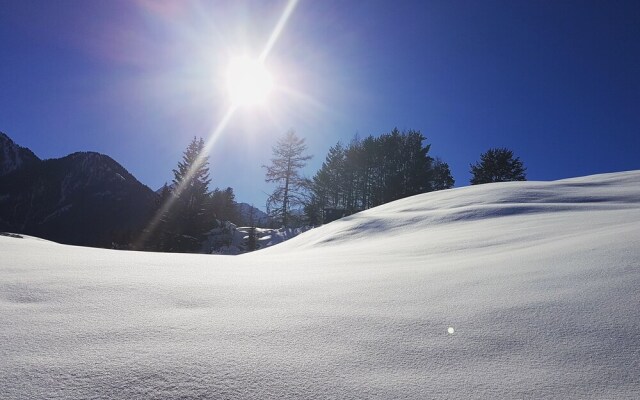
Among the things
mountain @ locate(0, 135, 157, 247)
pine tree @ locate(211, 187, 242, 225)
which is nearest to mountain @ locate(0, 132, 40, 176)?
mountain @ locate(0, 135, 157, 247)

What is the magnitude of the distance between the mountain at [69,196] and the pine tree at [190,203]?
1310 centimetres

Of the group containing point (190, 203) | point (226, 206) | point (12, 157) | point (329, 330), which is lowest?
point (329, 330)

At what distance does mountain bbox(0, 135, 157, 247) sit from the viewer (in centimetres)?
3781

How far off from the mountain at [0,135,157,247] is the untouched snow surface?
39.4 metres

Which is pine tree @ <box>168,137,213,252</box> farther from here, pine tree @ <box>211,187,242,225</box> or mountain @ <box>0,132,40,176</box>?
mountain @ <box>0,132,40,176</box>

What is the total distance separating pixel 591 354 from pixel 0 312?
2.53 meters

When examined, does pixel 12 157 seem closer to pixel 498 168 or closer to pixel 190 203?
pixel 190 203

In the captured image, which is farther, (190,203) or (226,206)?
(226,206)

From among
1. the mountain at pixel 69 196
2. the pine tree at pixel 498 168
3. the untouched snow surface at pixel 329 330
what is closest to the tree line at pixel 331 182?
the pine tree at pixel 498 168

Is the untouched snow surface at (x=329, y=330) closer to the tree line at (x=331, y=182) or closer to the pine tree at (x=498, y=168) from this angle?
the tree line at (x=331, y=182)

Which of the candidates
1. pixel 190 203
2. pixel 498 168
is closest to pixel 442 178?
pixel 498 168

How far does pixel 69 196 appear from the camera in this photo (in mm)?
39781

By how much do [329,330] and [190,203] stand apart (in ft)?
85.5

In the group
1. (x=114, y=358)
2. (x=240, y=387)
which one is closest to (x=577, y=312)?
(x=240, y=387)
